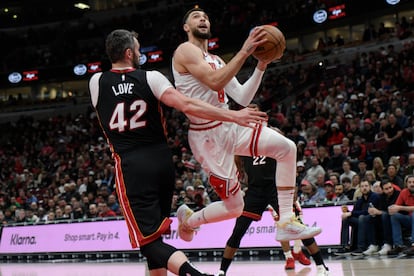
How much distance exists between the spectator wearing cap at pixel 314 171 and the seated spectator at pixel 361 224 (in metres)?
2.60

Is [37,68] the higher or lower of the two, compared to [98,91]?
higher

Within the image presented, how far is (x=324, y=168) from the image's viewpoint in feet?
50.3

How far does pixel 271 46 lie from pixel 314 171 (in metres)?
9.29

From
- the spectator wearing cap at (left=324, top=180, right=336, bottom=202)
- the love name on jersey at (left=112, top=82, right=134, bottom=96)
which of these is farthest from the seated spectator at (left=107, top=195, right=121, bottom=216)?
the love name on jersey at (left=112, top=82, right=134, bottom=96)

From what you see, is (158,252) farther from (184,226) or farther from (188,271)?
(184,226)

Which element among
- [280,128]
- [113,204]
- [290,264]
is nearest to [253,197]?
[290,264]

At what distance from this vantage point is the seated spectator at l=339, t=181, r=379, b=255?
37.5 feet

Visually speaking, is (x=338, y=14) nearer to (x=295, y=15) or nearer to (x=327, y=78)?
(x=295, y=15)

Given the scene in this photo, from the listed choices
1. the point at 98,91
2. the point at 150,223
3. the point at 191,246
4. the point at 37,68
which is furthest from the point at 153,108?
the point at 37,68

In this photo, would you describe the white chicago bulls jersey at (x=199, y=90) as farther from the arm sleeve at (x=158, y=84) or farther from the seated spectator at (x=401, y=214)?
the seated spectator at (x=401, y=214)

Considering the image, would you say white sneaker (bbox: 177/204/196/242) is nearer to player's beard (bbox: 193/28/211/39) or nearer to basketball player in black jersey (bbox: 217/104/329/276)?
basketball player in black jersey (bbox: 217/104/329/276)

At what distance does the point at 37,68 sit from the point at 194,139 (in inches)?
1350

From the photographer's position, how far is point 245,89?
6285mm

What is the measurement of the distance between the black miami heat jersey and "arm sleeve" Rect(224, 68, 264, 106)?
1399mm
